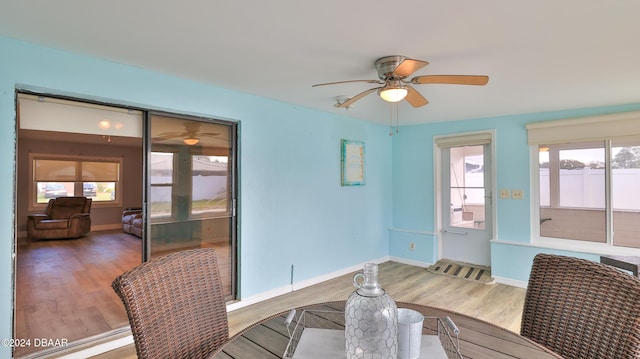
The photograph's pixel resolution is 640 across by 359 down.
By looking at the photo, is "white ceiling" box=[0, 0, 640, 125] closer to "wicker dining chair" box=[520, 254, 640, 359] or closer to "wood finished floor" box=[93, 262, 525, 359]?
"wicker dining chair" box=[520, 254, 640, 359]

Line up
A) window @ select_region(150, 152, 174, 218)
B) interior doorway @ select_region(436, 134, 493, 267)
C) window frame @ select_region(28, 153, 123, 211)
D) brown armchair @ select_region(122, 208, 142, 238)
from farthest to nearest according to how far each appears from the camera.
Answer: window frame @ select_region(28, 153, 123, 211) < brown armchair @ select_region(122, 208, 142, 238) < interior doorway @ select_region(436, 134, 493, 267) < window @ select_region(150, 152, 174, 218)

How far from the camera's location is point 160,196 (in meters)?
2.89

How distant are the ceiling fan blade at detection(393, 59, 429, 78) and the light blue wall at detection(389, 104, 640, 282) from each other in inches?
111

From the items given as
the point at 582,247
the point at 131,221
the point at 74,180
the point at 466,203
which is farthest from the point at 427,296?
the point at 74,180

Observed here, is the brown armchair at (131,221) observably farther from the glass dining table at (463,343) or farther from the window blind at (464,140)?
the glass dining table at (463,343)

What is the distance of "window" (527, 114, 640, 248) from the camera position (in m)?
3.66

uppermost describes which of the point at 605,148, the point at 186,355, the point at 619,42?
the point at 619,42

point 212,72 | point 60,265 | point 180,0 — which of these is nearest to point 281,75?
point 212,72

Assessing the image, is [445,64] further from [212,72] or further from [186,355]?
[186,355]

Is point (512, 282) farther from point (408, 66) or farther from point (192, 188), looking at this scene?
point (192, 188)

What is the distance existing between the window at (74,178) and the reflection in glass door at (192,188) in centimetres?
660

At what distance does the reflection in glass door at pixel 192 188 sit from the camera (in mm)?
2869

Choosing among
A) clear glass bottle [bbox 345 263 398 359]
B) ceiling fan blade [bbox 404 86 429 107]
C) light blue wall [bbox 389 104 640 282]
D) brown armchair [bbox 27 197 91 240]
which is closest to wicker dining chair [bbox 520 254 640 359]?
clear glass bottle [bbox 345 263 398 359]

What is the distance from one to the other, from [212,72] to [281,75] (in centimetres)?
58
